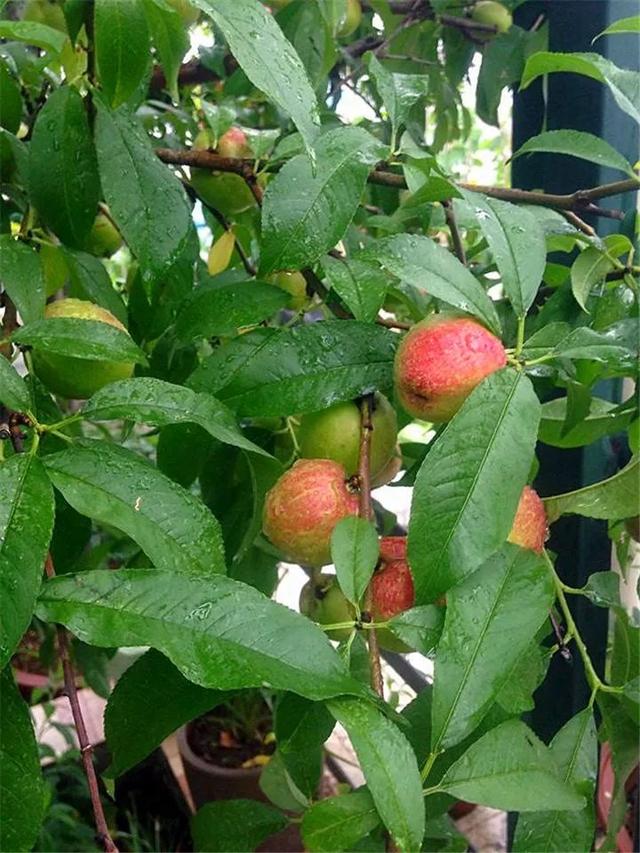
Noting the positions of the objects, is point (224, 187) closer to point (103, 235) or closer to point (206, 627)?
point (103, 235)

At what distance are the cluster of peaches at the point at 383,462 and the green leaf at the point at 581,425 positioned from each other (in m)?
0.12

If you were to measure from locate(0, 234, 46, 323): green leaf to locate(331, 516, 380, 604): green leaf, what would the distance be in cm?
21

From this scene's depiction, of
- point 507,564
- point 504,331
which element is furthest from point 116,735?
point 504,331

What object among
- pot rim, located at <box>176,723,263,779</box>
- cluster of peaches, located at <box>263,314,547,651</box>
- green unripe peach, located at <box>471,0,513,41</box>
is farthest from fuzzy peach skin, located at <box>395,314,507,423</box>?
pot rim, located at <box>176,723,263,779</box>

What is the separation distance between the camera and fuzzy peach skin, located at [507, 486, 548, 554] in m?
0.44

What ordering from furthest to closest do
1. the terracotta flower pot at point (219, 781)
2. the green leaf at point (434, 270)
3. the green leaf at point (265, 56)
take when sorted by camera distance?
the terracotta flower pot at point (219, 781) < the green leaf at point (434, 270) < the green leaf at point (265, 56)

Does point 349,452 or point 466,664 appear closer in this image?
point 466,664

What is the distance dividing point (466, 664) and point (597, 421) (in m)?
0.26

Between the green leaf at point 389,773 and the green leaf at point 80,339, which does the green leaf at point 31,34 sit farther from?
the green leaf at point 389,773

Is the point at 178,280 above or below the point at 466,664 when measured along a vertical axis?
above

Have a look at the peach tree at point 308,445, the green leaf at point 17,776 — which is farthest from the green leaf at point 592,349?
the green leaf at point 17,776

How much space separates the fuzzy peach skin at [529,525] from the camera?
0.44 meters

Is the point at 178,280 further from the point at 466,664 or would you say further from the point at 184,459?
the point at 466,664

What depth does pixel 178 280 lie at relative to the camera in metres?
0.54
